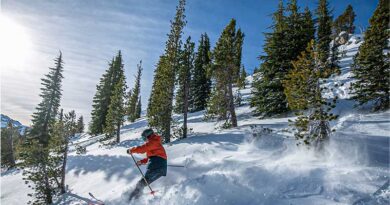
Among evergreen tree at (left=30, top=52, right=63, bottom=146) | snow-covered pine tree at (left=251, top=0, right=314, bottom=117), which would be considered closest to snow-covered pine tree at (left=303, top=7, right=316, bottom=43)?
snow-covered pine tree at (left=251, top=0, right=314, bottom=117)

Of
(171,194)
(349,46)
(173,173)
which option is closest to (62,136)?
(173,173)

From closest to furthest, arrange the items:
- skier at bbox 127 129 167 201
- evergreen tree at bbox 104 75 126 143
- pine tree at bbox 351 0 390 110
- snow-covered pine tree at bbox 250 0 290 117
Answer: skier at bbox 127 129 167 201, pine tree at bbox 351 0 390 110, snow-covered pine tree at bbox 250 0 290 117, evergreen tree at bbox 104 75 126 143

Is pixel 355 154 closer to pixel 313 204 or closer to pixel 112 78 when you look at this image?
pixel 313 204

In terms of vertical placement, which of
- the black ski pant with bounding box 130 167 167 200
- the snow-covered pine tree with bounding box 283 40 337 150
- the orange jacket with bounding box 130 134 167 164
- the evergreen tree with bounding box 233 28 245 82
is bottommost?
the black ski pant with bounding box 130 167 167 200

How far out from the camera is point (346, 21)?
Answer: 252 ft

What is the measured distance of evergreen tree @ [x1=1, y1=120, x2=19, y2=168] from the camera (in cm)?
4575

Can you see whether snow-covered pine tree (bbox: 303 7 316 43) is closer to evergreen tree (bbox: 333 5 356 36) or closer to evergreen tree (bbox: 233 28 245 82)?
evergreen tree (bbox: 233 28 245 82)

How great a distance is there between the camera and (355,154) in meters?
9.52

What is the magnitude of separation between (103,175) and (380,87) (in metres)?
20.7

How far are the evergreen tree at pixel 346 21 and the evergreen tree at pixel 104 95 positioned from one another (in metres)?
58.7

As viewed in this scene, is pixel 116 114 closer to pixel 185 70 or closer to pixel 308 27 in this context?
pixel 185 70

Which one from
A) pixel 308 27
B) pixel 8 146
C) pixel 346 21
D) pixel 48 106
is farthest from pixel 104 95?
pixel 346 21

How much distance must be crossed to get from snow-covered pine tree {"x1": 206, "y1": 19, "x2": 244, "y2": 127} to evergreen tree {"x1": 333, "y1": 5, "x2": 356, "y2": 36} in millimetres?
57786

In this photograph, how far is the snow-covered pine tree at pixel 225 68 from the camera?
952 inches
